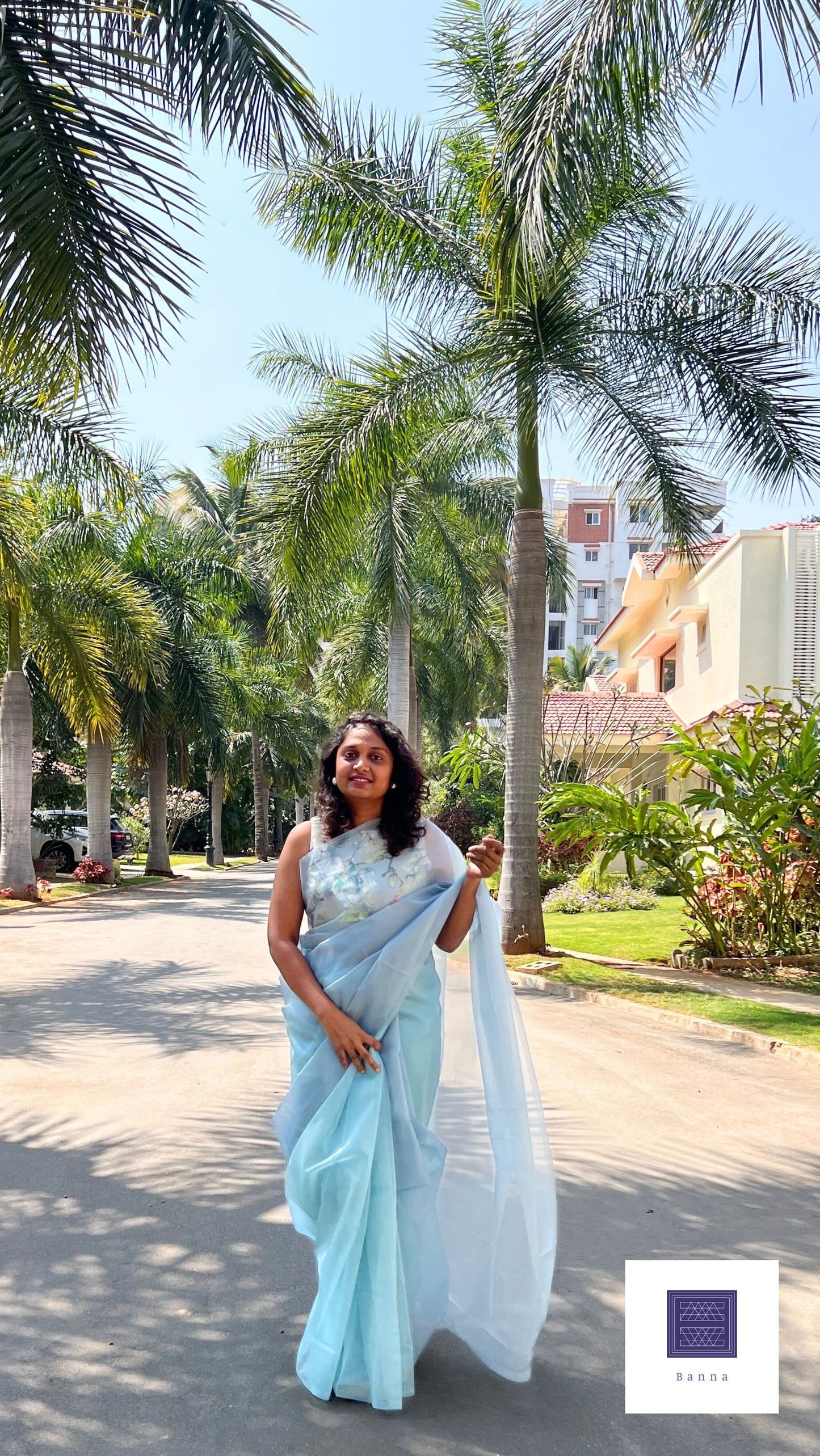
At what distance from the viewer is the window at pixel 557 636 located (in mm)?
94625

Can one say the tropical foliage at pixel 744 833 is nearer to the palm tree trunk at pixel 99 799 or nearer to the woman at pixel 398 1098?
the woman at pixel 398 1098

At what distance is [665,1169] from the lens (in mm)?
5633

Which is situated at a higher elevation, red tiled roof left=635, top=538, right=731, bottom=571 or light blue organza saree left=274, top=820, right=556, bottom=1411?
red tiled roof left=635, top=538, right=731, bottom=571

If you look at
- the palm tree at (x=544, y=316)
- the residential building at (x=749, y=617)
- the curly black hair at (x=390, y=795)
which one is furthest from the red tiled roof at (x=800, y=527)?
the curly black hair at (x=390, y=795)

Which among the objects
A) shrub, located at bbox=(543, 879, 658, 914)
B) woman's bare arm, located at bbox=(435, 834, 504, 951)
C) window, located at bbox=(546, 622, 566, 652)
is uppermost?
window, located at bbox=(546, 622, 566, 652)

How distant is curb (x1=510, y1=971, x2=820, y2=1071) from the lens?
331 inches

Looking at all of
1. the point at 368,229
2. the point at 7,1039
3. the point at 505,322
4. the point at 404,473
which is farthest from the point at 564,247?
the point at 7,1039

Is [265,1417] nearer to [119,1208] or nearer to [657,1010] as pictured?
[119,1208]

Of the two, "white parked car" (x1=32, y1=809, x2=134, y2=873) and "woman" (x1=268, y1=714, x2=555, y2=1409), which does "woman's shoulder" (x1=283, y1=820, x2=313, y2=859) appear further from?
"white parked car" (x1=32, y1=809, x2=134, y2=873)

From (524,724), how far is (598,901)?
329 inches

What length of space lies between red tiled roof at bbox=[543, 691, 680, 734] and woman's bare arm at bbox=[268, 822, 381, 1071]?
2233 cm

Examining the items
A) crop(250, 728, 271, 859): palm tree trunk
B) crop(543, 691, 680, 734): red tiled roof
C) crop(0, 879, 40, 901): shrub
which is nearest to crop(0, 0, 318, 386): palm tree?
crop(0, 879, 40, 901): shrub

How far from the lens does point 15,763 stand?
2153 centimetres

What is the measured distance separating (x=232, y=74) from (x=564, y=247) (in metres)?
5.27
